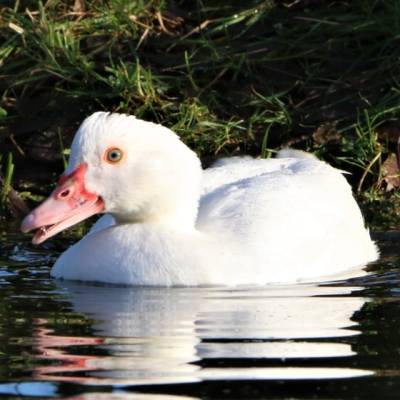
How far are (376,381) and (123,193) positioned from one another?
251 centimetres

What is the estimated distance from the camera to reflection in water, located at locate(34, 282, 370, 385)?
5359 millimetres

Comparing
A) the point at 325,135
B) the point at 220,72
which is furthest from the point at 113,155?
the point at 220,72

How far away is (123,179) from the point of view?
745 centimetres

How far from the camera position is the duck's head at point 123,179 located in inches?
287

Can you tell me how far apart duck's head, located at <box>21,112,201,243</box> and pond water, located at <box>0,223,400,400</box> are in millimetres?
363

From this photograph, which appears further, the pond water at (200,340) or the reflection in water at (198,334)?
the reflection in water at (198,334)

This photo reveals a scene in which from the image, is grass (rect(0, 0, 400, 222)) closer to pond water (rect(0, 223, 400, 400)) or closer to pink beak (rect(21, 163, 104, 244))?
pond water (rect(0, 223, 400, 400))

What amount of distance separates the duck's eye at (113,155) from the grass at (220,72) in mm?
2159

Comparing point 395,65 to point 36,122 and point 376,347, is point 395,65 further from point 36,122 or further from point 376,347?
point 376,347

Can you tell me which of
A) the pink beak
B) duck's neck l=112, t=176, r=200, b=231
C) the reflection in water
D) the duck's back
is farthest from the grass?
the reflection in water

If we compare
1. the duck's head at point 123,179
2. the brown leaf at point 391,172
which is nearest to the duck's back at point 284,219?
the duck's head at point 123,179

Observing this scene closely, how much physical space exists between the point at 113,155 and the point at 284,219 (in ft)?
2.92

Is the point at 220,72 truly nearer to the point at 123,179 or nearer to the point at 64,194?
the point at 123,179

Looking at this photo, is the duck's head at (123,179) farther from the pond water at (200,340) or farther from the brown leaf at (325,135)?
the brown leaf at (325,135)
